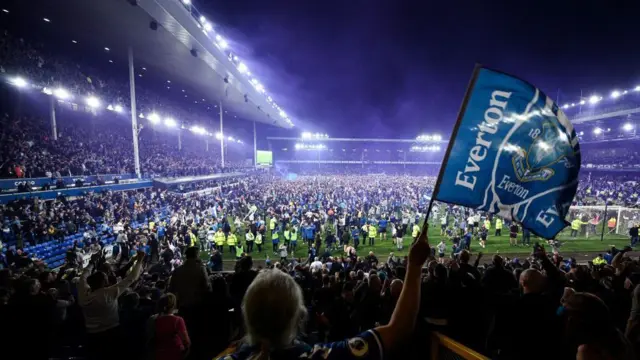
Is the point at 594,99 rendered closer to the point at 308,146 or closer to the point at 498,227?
the point at 498,227

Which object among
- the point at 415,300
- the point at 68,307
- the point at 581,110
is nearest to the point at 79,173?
the point at 68,307

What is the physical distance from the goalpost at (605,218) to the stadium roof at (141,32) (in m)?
27.4

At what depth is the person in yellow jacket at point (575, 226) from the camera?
18.1 meters

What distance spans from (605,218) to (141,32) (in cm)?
3138

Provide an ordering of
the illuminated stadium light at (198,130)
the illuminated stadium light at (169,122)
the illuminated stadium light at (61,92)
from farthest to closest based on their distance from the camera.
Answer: the illuminated stadium light at (198,130)
the illuminated stadium light at (169,122)
the illuminated stadium light at (61,92)

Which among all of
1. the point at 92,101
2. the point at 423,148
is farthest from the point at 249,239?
the point at 423,148

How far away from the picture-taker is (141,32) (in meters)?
20.3

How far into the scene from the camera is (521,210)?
10.8 feet

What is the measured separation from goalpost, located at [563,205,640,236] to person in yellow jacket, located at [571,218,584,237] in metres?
0.48

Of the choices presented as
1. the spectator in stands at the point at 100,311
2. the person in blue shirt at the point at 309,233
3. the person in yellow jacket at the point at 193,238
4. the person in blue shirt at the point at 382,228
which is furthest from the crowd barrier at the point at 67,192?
the person in blue shirt at the point at 382,228

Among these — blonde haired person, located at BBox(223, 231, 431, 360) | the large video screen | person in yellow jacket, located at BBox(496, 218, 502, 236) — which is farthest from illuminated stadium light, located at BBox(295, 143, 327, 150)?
blonde haired person, located at BBox(223, 231, 431, 360)

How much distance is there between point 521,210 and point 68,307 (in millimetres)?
6335

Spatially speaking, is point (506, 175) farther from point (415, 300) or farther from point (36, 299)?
point (36, 299)

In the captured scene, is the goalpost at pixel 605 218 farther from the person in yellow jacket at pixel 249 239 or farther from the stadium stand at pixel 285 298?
the person in yellow jacket at pixel 249 239
